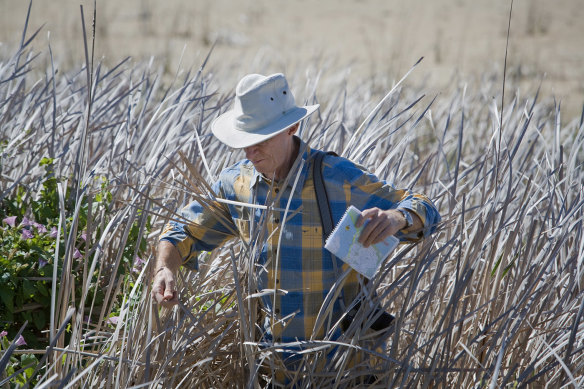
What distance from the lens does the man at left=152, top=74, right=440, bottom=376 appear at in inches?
60.4

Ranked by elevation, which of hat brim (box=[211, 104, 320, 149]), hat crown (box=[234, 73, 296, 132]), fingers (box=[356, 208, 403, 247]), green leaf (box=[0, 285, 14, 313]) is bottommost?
green leaf (box=[0, 285, 14, 313])

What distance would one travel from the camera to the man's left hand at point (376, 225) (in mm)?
1386

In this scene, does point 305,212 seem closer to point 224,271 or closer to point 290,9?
point 224,271

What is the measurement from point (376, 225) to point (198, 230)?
0.49 metres

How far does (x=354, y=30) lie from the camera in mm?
11781

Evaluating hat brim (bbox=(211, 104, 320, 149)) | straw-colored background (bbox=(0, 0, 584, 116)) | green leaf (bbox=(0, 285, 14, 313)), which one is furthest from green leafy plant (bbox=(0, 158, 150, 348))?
straw-colored background (bbox=(0, 0, 584, 116))

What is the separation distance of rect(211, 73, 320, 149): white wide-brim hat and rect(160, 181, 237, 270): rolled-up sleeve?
0.62 feet

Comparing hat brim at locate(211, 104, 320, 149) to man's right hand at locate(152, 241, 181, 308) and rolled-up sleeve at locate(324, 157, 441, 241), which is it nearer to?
rolled-up sleeve at locate(324, 157, 441, 241)

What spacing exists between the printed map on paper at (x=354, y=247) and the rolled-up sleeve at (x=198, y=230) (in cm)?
33

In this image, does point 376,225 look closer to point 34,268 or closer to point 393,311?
point 393,311

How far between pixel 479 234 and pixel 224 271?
705 mm

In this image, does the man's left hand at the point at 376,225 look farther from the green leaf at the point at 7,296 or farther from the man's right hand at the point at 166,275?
the green leaf at the point at 7,296

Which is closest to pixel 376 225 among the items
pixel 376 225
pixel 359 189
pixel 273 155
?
pixel 376 225

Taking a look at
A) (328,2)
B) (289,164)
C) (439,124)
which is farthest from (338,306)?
(328,2)
